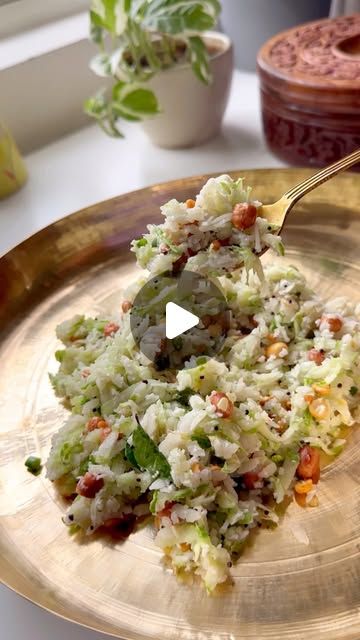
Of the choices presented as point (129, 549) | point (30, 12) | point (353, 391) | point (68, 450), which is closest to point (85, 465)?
point (68, 450)

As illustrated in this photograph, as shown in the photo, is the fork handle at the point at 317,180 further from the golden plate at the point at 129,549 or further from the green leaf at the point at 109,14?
the green leaf at the point at 109,14

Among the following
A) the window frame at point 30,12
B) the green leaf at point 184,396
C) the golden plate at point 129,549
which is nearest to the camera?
the golden plate at point 129,549

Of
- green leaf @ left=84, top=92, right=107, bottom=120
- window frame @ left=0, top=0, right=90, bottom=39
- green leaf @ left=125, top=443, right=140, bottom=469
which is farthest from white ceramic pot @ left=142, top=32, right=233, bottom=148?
green leaf @ left=125, top=443, right=140, bottom=469

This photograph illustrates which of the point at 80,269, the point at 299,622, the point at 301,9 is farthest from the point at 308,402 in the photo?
the point at 301,9

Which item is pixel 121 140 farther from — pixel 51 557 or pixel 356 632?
pixel 356 632

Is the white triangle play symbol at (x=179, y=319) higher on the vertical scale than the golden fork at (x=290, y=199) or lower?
lower

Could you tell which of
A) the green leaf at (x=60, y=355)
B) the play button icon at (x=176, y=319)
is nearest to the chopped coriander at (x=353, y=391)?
the play button icon at (x=176, y=319)

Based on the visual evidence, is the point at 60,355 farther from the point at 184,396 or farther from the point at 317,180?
the point at 317,180
